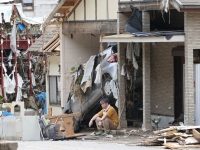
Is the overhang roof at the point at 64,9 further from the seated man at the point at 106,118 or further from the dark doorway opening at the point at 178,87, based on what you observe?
the dark doorway opening at the point at 178,87

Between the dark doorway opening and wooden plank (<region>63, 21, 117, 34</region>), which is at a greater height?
wooden plank (<region>63, 21, 117, 34</region>)

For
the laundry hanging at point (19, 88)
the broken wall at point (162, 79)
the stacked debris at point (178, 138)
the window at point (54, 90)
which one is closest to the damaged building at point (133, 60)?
the broken wall at point (162, 79)

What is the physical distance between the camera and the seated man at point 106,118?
2594cm

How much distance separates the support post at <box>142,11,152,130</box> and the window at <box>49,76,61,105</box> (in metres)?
11.7

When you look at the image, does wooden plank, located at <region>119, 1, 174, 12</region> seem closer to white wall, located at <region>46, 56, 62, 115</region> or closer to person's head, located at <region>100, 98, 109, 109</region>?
person's head, located at <region>100, 98, 109, 109</region>

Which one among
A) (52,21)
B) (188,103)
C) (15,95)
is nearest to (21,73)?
(15,95)

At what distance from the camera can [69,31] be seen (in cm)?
3052

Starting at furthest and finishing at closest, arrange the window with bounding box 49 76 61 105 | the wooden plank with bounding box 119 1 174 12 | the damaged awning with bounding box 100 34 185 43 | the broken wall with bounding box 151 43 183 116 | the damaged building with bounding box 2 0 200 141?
the window with bounding box 49 76 61 105 < the broken wall with bounding box 151 43 183 116 < the wooden plank with bounding box 119 1 174 12 < the damaged building with bounding box 2 0 200 141 < the damaged awning with bounding box 100 34 185 43

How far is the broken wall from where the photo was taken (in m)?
26.8

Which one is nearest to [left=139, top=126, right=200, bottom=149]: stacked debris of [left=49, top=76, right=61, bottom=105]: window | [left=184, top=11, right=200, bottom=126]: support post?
[left=184, top=11, right=200, bottom=126]: support post

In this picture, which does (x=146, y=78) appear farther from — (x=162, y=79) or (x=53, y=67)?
(x=53, y=67)

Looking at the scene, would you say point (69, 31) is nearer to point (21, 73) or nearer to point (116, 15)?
point (116, 15)

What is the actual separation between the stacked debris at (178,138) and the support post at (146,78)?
14.4ft

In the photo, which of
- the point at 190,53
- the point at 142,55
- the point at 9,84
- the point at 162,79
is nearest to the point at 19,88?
the point at 9,84
